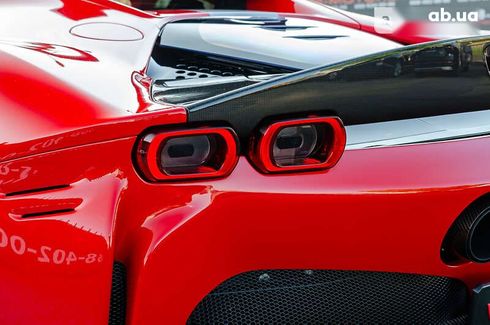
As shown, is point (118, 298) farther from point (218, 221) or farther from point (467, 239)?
point (467, 239)

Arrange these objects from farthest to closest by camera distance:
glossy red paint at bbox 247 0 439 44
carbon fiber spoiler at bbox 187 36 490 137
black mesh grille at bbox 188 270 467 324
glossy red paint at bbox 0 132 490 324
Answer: glossy red paint at bbox 247 0 439 44
black mesh grille at bbox 188 270 467 324
carbon fiber spoiler at bbox 187 36 490 137
glossy red paint at bbox 0 132 490 324

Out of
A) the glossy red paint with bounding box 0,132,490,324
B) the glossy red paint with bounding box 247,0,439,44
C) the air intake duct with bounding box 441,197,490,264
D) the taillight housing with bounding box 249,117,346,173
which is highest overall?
the glossy red paint with bounding box 247,0,439,44

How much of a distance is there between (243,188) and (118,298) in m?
0.31

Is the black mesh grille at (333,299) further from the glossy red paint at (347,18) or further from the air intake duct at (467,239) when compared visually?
the glossy red paint at (347,18)

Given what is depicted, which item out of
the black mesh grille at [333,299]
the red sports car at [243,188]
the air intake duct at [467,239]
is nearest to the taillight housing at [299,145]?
the red sports car at [243,188]

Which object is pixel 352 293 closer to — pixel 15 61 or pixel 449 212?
pixel 449 212

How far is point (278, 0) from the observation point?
9.41 ft

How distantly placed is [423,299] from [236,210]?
0.57 metres

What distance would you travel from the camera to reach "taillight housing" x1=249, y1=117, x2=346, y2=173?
1285mm

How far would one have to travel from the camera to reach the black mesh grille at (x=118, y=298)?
1.27m

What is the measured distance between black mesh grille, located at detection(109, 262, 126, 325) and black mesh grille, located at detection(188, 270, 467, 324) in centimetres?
15
